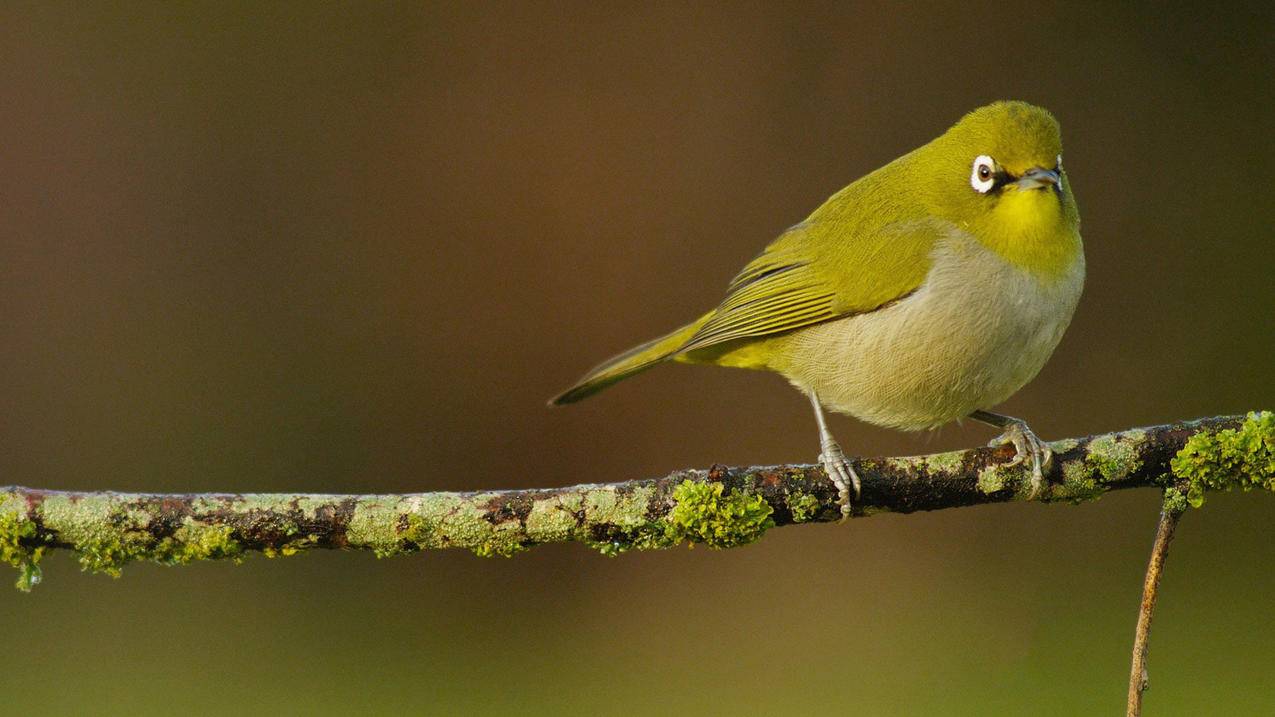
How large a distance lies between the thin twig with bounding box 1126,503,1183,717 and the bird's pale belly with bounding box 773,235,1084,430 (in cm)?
99

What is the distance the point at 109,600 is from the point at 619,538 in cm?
547

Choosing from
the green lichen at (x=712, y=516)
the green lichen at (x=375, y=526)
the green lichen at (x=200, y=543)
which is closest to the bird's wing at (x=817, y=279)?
the green lichen at (x=712, y=516)

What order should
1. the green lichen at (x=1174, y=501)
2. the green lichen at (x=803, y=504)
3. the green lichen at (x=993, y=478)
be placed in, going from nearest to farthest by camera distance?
the green lichen at (x=1174, y=501)
the green lichen at (x=803, y=504)
the green lichen at (x=993, y=478)

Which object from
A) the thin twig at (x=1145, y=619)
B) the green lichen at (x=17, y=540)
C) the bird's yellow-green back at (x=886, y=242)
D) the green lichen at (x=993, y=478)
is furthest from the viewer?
the bird's yellow-green back at (x=886, y=242)

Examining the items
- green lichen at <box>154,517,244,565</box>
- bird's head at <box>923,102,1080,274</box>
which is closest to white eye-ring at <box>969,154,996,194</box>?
bird's head at <box>923,102,1080,274</box>

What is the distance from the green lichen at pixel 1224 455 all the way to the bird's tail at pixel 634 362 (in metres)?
2.01

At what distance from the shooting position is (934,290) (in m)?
3.91

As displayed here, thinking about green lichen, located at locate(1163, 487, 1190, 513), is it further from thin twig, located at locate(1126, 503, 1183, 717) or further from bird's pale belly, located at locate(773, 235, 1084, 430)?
bird's pale belly, located at locate(773, 235, 1084, 430)

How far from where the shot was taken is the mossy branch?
2.91m

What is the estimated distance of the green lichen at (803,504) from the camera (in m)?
3.11

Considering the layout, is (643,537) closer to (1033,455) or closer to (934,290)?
(1033,455)

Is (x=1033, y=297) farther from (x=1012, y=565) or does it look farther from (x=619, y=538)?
(x=1012, y=565)

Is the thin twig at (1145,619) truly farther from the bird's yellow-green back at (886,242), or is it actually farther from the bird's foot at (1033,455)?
the bird's yellow-green back at (886,242)

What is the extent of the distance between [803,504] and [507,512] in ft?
2.53
